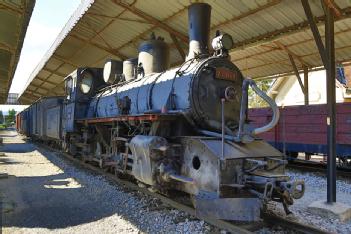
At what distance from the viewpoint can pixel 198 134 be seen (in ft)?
22.0

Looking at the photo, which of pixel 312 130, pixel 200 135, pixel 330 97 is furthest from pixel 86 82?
pixel 330 97

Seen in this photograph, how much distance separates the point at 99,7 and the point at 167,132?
5.61 m

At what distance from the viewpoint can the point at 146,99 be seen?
7.89 metres

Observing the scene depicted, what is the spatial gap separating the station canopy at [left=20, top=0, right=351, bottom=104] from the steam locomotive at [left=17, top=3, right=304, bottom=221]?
186cm

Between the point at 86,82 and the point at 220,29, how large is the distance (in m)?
4.92

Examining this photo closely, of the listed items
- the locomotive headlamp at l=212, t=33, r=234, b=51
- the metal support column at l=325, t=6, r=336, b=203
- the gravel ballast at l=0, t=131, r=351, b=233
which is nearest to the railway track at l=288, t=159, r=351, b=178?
the gravel ballast at l=0, t=131, r=351, b=233

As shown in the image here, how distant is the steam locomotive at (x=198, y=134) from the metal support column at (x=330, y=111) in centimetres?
154

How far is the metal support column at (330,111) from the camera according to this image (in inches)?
277

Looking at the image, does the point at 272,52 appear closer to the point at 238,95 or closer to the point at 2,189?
the point at 238,95

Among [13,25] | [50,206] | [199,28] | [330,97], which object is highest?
[13,25]

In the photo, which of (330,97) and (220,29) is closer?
(330,97)

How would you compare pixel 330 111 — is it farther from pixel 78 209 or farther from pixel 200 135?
pixel 78 209

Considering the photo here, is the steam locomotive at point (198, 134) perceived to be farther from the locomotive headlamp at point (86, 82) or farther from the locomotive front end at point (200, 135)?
the locomotive headlamp at point (86, 82)

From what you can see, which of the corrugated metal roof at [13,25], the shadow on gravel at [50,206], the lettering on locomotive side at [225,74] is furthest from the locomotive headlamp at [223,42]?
the corrugated metal roof at [13,25]
